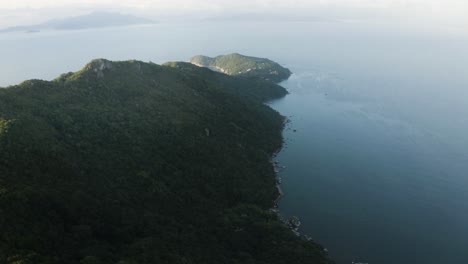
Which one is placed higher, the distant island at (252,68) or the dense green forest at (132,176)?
the distant island at (252,68)

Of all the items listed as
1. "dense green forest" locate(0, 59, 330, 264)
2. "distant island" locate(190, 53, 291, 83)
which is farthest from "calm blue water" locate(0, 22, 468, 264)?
"distant island" locate(190, 53, 291, 83)

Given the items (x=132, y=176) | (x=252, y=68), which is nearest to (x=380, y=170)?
(x=132, y=176)

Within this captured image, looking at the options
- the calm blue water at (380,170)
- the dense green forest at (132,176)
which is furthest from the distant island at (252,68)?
the dense green forest at (132,176)

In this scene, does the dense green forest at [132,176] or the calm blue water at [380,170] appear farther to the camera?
the calm blue water at [380,170]

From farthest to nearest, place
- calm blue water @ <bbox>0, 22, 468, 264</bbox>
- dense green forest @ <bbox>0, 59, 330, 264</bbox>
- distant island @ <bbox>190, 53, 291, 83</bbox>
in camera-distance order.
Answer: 1. distant island @ <bbox>190, 53, 291, 83</bbox>
2. calm blue water @ <bbox>0, 22, 468, 264</bbox>
3. dense green forest @ <bbox>0, 59, 330, 264</bbox>

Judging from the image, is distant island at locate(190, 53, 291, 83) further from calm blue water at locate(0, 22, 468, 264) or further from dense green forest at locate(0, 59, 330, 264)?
dense green forest at locate(0, 59, 330, 264)

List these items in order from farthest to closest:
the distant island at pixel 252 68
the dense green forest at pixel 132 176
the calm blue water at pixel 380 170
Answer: the distant island at pixel 252 68 < the calm blue water at pixel 380 170 < the dense green forest at pixel 132 176

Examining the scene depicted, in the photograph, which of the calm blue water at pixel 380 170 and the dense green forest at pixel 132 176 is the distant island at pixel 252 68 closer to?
the calm blue water at pixel 380 170

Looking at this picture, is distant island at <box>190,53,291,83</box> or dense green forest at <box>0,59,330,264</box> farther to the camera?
distant island at <box>190,53,291,83</box>

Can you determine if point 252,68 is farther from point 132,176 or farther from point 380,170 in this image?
point 132,176

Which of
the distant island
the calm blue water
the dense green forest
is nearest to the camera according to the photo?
the dense green forest
